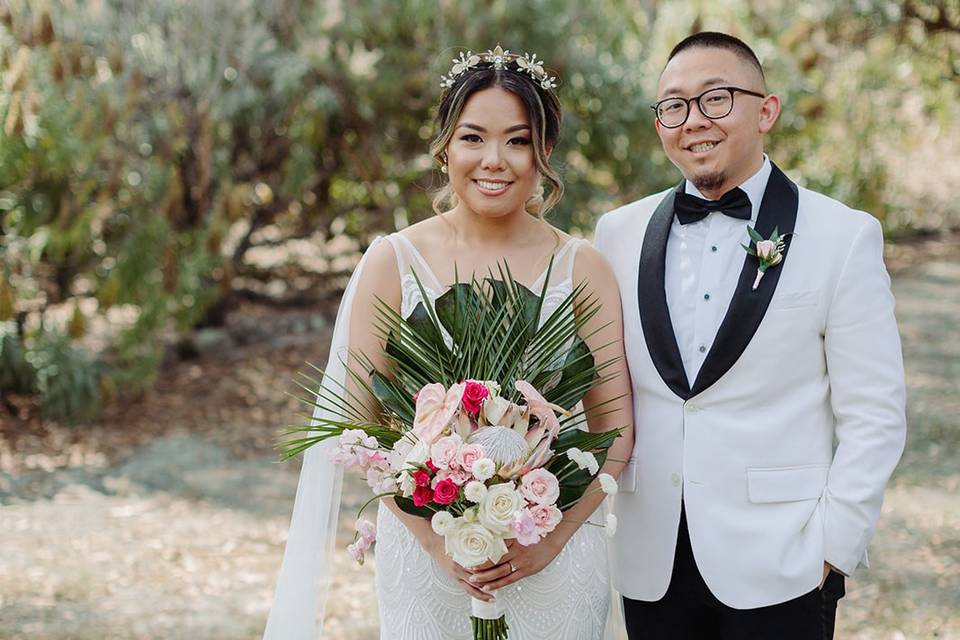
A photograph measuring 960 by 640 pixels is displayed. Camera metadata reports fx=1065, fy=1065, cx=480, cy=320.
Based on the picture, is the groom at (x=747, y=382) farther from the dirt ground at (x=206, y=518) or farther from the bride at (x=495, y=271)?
the dirt ground at (x=206, y=518)

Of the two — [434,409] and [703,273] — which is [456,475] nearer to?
[434,409]

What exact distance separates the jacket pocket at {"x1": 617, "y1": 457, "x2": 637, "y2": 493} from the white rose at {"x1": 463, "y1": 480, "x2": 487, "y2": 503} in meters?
0.66

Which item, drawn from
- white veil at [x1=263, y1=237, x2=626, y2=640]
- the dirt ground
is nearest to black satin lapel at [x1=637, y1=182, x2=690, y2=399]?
white veil at [x1=263, y1=237, x2=626, y2=640]

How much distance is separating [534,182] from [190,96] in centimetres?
673

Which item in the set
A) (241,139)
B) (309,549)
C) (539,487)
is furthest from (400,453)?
(241,139)

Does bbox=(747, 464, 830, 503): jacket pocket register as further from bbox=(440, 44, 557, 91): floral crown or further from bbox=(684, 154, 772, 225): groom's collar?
bbox=(440, 44, 557, 91): floral crown

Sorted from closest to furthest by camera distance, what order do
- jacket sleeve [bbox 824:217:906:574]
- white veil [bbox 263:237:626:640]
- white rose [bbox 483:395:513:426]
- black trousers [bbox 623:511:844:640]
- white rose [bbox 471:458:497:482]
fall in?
white rose [bbox 471:458:497:482], white rose [bbox 483:395:513:426], jacket sleeve [bbox 824:217:906:574], black trousers [bbox 623:511:844:640], white veil [bbox 263:237:626:640]

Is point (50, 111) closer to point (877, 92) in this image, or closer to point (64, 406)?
point (64, 406)

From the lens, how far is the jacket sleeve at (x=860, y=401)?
2633 mm

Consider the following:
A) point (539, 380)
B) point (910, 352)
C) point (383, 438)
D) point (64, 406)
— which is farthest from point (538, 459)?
point (910, 352)

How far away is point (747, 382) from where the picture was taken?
2.72 m

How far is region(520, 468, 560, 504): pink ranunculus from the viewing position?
2.42m

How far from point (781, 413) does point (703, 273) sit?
0.41 metres

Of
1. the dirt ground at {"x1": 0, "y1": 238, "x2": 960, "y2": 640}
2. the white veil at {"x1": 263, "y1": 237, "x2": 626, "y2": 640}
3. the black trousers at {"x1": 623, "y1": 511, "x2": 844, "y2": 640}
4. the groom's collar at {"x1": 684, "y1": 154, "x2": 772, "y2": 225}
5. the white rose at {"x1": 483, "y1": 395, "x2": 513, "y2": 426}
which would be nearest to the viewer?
the white rose at {"x1": 483, "y1": 395, "x2": 513, "y2": 426}
